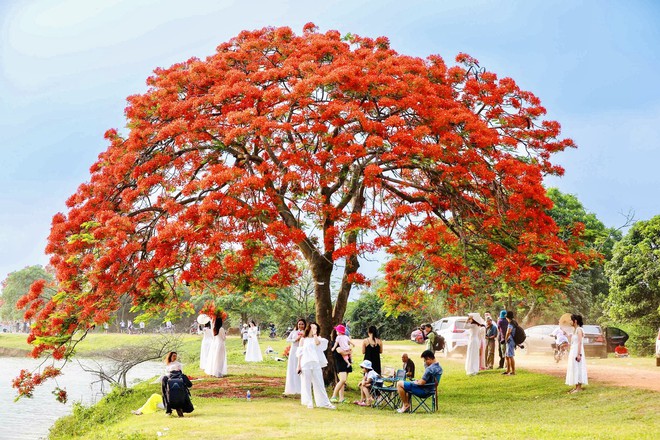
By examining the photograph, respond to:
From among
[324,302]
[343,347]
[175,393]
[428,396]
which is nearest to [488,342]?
[324,302]

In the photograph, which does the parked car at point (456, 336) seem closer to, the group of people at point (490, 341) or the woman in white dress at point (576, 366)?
the group of people at point (490, 341)

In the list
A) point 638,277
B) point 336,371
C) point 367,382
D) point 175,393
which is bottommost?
point 175,393

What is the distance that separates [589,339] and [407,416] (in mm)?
16919

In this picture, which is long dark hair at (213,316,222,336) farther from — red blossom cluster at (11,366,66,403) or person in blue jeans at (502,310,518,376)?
person in blue jeans at (502,310,518,376)

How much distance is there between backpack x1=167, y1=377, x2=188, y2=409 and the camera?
15547 mm

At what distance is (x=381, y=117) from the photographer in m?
19.4

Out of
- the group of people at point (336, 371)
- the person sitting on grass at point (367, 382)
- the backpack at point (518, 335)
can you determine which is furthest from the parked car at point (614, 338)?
the person sitting on grass at point (367, 382)

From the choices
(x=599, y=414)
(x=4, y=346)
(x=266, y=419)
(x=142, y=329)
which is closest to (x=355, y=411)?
(x=266, y=419)

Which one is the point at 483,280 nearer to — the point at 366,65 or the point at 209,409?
the point at 366,65

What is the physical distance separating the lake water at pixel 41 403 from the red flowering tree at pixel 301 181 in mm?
5584

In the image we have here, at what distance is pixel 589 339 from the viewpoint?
3047 cm

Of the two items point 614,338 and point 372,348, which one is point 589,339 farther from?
point 372,348

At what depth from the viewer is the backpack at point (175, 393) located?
51.0ft

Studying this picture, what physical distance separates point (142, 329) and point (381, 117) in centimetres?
6694
